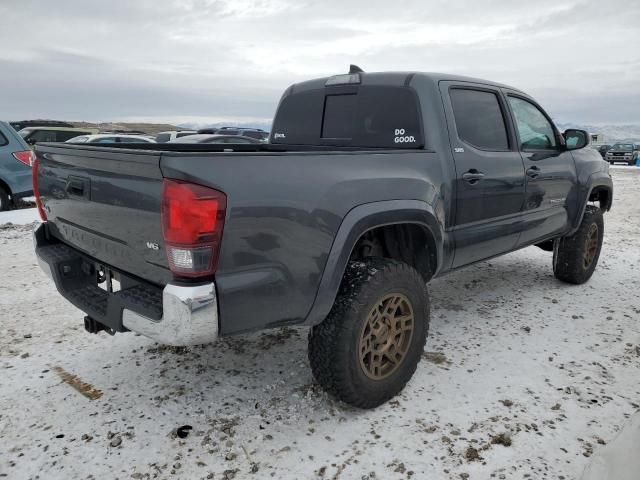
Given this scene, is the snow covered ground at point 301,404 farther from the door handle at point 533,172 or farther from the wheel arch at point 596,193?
the door handle at point 533,172

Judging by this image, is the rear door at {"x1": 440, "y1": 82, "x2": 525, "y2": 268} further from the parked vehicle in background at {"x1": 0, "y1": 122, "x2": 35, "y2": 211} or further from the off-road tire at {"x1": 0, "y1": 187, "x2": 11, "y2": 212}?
the off-road tire at {"x1": 0, "y1": 187, "x2": 11, "y2": 212}

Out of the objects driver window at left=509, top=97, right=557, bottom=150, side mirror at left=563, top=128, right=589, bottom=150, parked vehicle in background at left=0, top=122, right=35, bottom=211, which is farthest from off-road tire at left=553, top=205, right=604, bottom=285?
parked vehicle in background at left=0, top=122, right=35, bottom=211

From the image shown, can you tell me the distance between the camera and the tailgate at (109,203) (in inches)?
81.0

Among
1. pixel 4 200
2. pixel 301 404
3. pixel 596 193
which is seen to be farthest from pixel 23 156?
pixel 596 193

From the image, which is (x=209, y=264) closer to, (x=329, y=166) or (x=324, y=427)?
(x=329, y=166)

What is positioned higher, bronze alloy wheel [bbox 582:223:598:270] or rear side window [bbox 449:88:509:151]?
rear side window [bbox 449:88:509:151]

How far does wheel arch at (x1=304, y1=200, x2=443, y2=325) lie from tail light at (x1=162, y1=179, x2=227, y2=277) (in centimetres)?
59

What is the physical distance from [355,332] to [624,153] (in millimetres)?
32906

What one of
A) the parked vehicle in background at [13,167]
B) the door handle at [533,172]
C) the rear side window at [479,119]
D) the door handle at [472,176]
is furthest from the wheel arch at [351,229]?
the parked vehicle in background at [13,167]

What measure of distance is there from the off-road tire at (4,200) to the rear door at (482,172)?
8.76m

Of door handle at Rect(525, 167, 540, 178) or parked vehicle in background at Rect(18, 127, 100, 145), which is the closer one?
door handle at Rect(525, 167, 540, 178)

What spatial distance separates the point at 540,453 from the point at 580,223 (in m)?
3.04

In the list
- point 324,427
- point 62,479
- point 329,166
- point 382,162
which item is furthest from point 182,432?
point 382,162

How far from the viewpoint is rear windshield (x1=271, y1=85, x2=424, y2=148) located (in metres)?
3.16
